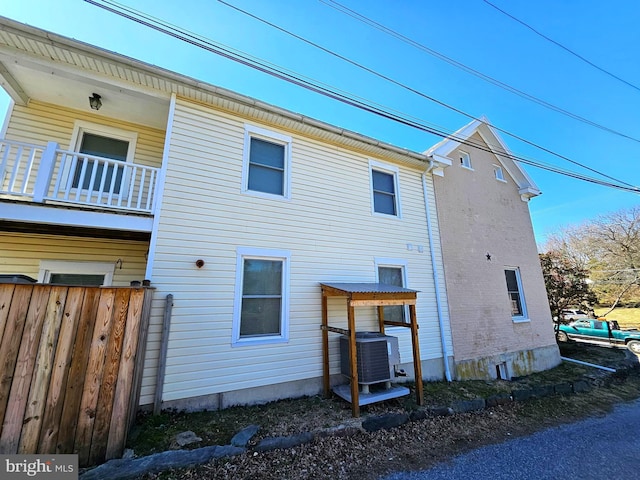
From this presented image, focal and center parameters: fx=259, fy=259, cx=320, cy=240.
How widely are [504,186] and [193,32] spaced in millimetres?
11325

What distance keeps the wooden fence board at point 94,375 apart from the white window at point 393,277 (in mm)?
5359

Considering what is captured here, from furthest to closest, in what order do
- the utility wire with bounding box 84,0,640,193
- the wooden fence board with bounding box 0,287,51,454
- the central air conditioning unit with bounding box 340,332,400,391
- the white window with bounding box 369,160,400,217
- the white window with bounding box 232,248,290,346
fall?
the white window with bounding box 369,160,400,217, the white window with bounding box 232,248,290,346, the central air conditioning unit with bounding box 340,332,400,391, the utility wire with bounding box 84,0,640,193, the wooden fence board with bounding box 0,287,51,454

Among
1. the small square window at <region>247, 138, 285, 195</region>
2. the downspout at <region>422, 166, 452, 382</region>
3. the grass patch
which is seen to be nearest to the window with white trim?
the downspout at <region>422, 166, 452, 382</region>

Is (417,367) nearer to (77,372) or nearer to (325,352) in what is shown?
(325,352)

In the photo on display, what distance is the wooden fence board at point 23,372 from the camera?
2.68 metres

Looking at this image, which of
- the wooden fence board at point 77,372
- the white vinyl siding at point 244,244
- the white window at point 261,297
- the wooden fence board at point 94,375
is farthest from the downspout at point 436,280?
the wooden fence board at point 77,372

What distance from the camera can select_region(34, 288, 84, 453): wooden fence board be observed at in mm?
2791

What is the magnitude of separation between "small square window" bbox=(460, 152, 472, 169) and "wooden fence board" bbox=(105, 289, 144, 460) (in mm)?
10359

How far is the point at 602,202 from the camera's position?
25.3 m

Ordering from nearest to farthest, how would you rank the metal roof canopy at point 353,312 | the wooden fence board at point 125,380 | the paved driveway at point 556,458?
1. the wooden fence board at point 125,380
2. the paved driveway at point 556,458
3. the metal roof canopy at point 353,312

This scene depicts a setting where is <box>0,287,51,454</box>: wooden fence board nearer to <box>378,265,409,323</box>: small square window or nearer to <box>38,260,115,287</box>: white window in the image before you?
<box>38,260,115,287</box>: white window

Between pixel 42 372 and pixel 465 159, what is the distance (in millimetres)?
11733

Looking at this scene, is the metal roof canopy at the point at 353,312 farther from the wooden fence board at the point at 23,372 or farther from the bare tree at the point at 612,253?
the bare tree at the point at 612,253

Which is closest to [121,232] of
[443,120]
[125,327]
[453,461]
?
[125,327]
